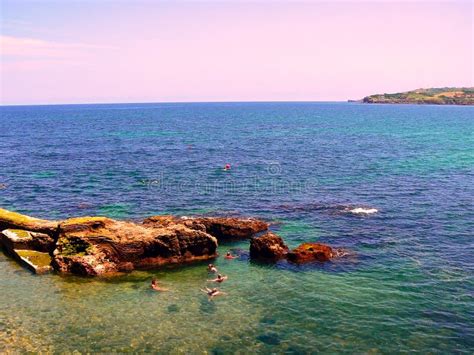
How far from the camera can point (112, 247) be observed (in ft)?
119

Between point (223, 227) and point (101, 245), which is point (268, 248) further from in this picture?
point (101, 245)

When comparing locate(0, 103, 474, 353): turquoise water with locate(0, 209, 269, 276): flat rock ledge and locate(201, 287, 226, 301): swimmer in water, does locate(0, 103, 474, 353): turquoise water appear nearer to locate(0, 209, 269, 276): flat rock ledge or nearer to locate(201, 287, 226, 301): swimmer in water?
locate(201, 287, 226, 301): swimmer in water

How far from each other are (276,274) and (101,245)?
14956 millimetres

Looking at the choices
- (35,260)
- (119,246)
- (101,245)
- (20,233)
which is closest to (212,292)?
(119,246)

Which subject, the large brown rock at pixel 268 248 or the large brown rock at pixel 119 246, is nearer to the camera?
the large brown rock at pixel 119 246

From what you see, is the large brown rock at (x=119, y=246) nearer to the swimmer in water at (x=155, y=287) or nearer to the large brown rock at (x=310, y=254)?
the swimmer in water at (x=155, y=287)

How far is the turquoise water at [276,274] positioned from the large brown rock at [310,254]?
113 cm

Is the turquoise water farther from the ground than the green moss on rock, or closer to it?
closer to it

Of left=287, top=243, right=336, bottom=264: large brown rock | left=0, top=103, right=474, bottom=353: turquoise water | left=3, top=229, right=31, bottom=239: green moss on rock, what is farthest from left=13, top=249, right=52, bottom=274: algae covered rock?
left=287, top=243, right=336, bottom=264: large brown rock

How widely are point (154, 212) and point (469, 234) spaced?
34.9 metres

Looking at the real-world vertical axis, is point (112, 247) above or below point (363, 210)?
above

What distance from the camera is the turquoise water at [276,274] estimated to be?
25891mm

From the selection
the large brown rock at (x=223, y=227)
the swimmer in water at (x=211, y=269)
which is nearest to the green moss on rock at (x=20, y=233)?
the large brown rock at (x=223, y=227)

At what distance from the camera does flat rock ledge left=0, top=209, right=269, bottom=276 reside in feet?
117
